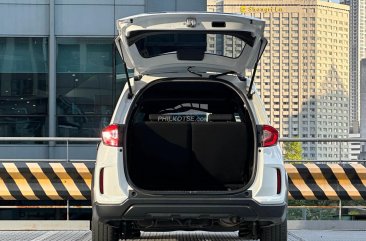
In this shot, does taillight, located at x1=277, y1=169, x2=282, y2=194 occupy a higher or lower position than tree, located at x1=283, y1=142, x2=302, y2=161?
higher

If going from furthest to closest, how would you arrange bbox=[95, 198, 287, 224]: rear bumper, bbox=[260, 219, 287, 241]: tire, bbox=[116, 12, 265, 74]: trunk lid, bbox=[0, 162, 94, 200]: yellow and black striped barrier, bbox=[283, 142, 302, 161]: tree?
bbox=[283, 142, 302, 161]: tree
bbox=[0, 162, 94, 200]: yellow and black striped barrier
bbox=[260, 219, 287, 241]: tire
bbox=[95, 198, 287, 224]: rear bumper
bbox=[116, 12, 265, 74]: trunk lid

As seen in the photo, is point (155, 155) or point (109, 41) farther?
point (109, 41)

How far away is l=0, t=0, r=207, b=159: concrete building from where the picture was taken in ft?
64.5

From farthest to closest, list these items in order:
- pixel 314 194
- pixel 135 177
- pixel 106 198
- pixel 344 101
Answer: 1. pixel 344 101
2. pixel 314 194
3. pixel 135 177
4. pixel 106 198

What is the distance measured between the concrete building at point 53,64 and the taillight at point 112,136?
1412 cm

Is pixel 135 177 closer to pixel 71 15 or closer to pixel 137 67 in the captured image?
pixel 137 67

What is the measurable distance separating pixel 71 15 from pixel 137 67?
47.4 ft

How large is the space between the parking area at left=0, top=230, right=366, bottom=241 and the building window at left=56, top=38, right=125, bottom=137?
10.8m

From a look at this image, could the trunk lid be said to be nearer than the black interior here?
Yes

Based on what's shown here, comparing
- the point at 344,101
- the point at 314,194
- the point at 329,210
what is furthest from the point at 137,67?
the point at 344,101

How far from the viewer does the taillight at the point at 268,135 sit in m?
5.58

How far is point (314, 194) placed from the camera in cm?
901

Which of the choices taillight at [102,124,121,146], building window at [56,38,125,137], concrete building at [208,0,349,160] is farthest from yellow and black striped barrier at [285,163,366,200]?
concrete building at [208,0,349,160]

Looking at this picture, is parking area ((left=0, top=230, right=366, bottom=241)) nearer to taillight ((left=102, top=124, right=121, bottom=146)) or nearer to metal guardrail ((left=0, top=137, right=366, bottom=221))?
metal guardrail ((left=0, top=137, right=366, bottom=221))
